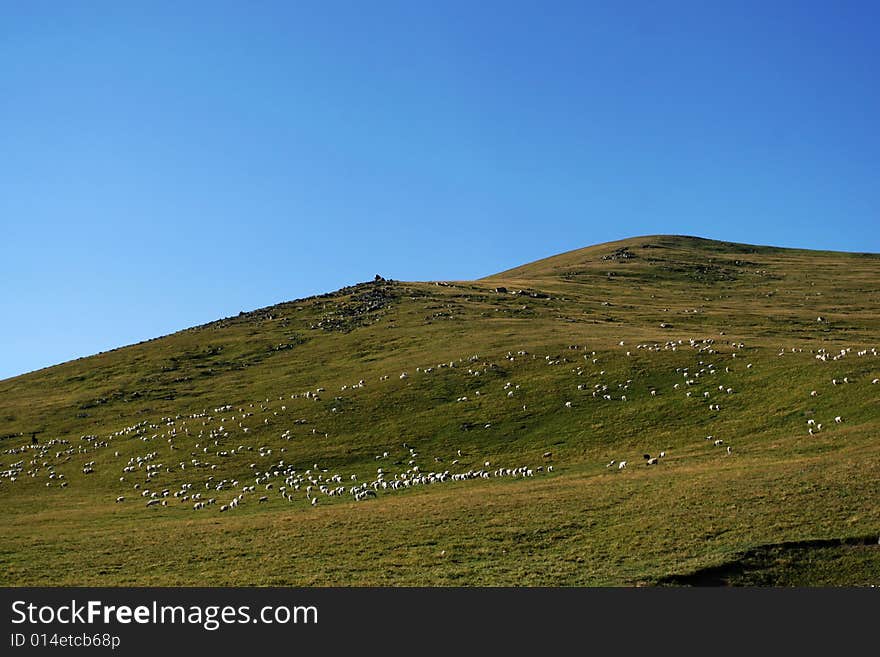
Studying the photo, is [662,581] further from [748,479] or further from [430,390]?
[430,390]

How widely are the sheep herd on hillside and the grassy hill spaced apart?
267mm

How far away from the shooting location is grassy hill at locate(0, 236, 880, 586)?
92.5 ft

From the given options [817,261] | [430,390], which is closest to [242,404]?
[430,390]

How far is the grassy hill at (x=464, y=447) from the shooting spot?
28.2 metres

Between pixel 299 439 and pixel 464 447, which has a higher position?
pixel 299 439

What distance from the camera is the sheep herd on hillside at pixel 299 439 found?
4725 cm

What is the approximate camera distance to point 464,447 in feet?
175

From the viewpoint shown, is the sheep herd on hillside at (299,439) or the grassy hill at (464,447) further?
the sheep herd on hillside at (299,439)

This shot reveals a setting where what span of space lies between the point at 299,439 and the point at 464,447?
1456 cm

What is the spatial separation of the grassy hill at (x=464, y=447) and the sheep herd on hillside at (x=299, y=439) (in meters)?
0.27

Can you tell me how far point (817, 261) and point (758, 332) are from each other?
90.3 meters

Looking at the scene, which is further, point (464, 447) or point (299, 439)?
point (299, 439)

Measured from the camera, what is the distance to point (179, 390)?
84.0 m

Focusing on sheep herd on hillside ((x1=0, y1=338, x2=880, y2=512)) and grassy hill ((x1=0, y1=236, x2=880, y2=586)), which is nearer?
grassy hill ((x1=0, y1=236, x2=880, y2=586))
